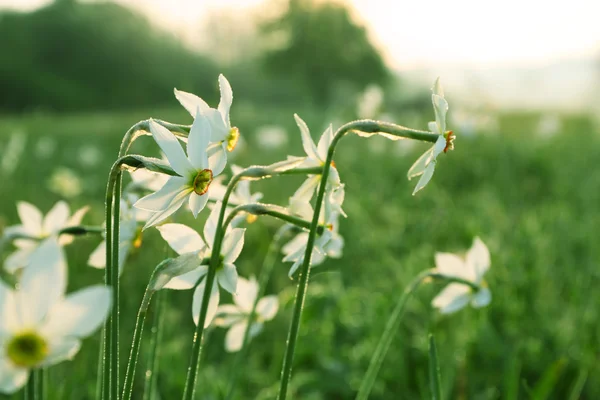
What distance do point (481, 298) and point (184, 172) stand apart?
0.66 meters

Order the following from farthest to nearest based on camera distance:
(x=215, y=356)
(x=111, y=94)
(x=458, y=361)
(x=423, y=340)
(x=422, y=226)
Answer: (x=111, y=94) < (x=422, y=226) < (x=215, y=356) < (x=423, y=340) < (x=458, y=361)

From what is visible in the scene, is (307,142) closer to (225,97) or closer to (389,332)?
(225,97)

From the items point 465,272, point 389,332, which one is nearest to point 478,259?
point 465,272

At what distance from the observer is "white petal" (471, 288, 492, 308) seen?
1083 mm

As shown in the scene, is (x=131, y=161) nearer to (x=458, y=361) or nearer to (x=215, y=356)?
(x=458, y=361)

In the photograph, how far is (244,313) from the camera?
1.18m

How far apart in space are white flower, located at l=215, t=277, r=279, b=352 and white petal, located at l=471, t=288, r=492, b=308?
392 millimetres

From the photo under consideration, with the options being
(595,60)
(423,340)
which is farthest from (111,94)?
(423,340)

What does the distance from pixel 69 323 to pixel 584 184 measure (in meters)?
4.79

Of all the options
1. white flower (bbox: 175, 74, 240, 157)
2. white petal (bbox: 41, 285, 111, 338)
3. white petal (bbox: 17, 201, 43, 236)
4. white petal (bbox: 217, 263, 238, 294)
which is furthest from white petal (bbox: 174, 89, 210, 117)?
white petal (bbox: 17, 201, 43, 236)

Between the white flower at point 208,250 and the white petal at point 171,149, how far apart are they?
0.07 metres

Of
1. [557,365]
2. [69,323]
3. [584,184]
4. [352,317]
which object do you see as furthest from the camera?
[584,184]

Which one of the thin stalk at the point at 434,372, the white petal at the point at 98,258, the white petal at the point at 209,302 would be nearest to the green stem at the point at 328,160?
the white petal at the point at 209,302

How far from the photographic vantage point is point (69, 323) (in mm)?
504
